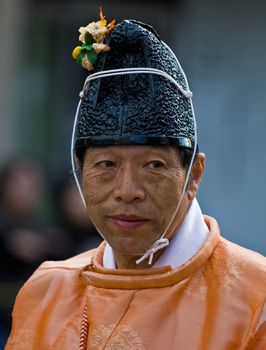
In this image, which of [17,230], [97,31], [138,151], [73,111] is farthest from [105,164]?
[73,111]

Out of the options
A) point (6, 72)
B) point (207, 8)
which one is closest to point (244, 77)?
point (207, 8)

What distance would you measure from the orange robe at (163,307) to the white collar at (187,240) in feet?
0.10

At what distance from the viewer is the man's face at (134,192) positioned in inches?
141

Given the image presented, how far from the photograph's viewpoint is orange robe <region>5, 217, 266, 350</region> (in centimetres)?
350

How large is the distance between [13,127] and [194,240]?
18.6 ft

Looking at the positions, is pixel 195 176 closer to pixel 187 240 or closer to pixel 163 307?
pixel 187 240

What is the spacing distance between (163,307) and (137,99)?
2.24 feet

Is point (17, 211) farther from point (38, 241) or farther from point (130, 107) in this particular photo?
point (130, 107)

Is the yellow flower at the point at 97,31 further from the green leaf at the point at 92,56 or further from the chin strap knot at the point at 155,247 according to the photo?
the chin strap knot at the point at 155,247

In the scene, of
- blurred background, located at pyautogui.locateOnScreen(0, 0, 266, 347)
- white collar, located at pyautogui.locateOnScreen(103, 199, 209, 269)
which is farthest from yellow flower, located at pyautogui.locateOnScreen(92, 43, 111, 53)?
blurred background, located at pyautogui.locateOnScreen(0, 0, 266, 347)

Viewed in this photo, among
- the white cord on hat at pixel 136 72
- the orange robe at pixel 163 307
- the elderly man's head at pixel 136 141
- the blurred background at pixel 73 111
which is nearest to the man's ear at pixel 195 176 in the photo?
the elderly man's head at pixel 136 141

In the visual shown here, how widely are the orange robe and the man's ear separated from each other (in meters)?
0.14

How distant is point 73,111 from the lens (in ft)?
29.9

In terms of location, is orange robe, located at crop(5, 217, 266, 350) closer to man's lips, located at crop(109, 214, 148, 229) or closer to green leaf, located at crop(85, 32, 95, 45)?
man's lips, located at crop(109, 214, 148, 229)
